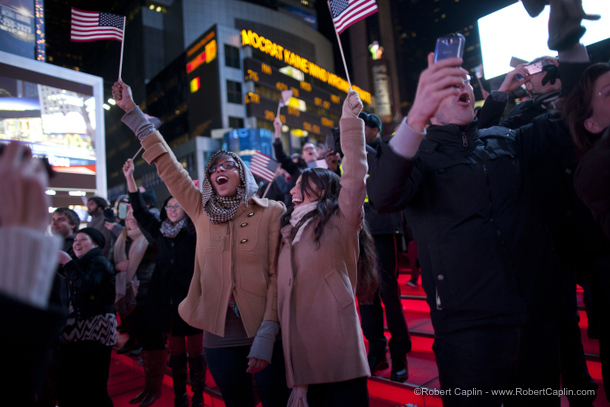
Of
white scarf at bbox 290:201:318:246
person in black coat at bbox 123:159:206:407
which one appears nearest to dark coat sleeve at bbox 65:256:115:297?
person in black coat at bbox 123:159:206:407

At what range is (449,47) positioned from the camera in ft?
4.48

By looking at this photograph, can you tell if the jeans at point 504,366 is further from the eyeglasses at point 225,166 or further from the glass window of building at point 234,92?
the glass window of building at point 234,92

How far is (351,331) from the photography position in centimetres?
200

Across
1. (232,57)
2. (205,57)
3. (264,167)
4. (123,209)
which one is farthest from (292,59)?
(123,209)

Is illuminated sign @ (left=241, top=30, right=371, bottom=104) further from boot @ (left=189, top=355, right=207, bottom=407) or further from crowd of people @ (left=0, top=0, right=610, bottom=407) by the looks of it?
crowd of people @ (left=0, top=0, right=610, bottom=407)

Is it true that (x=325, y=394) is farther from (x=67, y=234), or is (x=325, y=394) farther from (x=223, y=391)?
(x=67, y=234)

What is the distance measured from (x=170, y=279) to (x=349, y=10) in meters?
3.13

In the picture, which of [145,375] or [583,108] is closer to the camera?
[583,108]

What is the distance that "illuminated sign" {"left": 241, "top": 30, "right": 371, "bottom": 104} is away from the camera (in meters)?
36.8

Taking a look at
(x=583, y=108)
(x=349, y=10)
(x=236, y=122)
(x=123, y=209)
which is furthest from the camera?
(x=236, y=122)

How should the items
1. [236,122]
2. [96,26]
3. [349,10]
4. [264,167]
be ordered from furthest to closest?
[236,122]
[264,167]
[96,26]
[349,10]

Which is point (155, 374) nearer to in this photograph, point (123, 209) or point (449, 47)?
point (123, 209)

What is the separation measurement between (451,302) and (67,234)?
4172 millimetres

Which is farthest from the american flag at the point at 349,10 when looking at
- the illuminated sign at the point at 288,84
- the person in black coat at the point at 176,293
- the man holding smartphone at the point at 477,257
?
the illuminated sign at the point at 288,84
